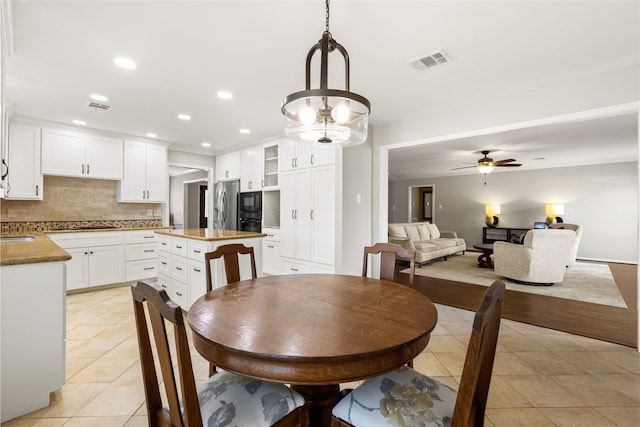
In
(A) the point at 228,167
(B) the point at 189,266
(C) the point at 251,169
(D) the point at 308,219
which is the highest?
(A) the point at 228,167

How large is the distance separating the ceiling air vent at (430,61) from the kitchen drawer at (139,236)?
419 cm

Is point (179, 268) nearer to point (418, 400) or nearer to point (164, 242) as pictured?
point (164, 242)

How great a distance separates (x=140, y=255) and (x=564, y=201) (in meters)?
9.58

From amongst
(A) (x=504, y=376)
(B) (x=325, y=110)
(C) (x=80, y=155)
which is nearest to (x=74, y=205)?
(C) (x=80, y=155)

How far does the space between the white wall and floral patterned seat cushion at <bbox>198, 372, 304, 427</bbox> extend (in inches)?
358

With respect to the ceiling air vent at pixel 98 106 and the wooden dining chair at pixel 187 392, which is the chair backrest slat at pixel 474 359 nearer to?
the wooden dining chair at pixel 187 392

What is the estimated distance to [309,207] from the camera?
4.29 m

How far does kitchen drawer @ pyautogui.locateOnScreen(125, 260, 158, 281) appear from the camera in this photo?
4543 millimetres

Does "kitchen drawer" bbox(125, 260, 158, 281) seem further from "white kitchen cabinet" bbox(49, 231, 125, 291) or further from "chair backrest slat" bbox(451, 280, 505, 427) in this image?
"chair backrest slat" bbox(451, 280, 505, 427)

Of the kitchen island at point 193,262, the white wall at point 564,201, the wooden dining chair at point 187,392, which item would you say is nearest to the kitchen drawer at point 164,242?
the kitchen island at point 193,262

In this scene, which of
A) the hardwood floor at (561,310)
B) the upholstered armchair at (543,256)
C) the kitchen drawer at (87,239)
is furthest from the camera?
the upholstered armchair at (543,256)

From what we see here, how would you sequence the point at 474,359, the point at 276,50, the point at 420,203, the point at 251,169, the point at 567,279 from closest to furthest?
the point at 474,359 < the point at 276,50 < the point at 567,279 < the point at 251,169 < the point at 420,203

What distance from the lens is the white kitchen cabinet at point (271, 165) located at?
4.90 m

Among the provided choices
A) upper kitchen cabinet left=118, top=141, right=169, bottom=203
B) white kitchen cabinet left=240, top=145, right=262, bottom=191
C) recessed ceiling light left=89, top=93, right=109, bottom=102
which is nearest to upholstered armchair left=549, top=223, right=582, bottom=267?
white kitchen cabinet left=240, top=145, right=262, bottom=191
